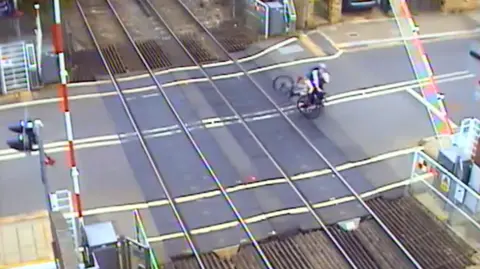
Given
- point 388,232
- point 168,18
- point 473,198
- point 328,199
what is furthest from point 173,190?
point 168,18

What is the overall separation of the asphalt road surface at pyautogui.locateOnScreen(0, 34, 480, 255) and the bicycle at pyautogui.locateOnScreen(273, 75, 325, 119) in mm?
191

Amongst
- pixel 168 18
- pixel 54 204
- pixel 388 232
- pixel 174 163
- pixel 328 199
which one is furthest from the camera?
pixel 168 18

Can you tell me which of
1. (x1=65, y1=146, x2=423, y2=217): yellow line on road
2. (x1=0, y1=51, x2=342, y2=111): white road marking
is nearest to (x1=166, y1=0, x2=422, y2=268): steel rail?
(x1=65, y1=146, x2=423, y2=217): yellow line on road

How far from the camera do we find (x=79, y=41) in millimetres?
20016

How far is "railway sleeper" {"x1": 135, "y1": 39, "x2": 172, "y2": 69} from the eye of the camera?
61.6 ft

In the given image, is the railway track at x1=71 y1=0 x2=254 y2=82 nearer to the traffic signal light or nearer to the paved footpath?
the paved footpath

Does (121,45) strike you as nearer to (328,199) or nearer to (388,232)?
(328,199)

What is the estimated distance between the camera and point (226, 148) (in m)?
15.2

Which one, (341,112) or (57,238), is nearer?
(57,238)

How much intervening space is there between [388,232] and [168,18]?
11.5m

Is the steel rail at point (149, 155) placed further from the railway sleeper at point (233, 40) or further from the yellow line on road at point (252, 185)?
the railway sleeper at point (233, 40)

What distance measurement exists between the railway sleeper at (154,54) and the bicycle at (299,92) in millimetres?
2941

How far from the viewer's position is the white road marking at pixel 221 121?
15125 millimetres

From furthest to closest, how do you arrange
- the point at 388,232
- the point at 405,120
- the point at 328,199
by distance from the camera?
the point at 405,120, the point at 328,199, the point at 388,232
